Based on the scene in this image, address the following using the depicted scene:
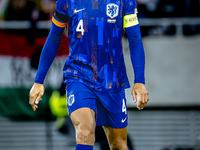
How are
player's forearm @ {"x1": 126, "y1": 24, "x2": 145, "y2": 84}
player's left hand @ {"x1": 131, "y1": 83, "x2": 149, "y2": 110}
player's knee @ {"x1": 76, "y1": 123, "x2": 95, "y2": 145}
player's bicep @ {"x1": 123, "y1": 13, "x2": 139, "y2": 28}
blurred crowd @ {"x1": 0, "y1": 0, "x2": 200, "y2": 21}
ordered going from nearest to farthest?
player's knee @ {"x1": 76, "y1": 123, "x2": 95, "y2": 145} < player's left hand @ {"x1": 131, "y1": 83, "x2": 149, "y2": 110} < player's forearm @ {"x1": 126, "y1": 24, "x2": 145, "y2": 84} < player's bicep @ {"x1": 123, "y1": 13, "x2": 139, "y2": 28} < blurred crowd @ {"x1": 0, "y1": 0, "x2": 200, "y2": 21}

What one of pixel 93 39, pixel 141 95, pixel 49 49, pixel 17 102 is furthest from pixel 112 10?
pixel 17 102

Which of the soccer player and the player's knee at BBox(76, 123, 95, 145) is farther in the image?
the soccer player

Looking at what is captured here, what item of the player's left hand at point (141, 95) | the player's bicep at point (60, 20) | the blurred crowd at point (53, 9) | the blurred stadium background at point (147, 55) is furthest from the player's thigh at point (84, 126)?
the blurred crowd at point (53, 9)

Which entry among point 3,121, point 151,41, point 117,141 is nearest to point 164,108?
point 151,41

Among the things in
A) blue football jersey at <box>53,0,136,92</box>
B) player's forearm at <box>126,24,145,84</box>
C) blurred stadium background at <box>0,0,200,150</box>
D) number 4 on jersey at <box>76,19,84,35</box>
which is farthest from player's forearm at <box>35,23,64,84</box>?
blurred stadium background at <box>0,0,200,150</box>

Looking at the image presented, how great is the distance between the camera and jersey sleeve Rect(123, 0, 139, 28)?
3.65 m

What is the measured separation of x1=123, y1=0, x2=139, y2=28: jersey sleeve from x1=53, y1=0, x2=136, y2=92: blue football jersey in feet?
0.21

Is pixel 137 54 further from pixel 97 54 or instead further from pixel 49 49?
pixel 49 49

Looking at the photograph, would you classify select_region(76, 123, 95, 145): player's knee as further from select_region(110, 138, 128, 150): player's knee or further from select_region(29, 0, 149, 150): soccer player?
select_region(110, 138, 128, 150): player's knee

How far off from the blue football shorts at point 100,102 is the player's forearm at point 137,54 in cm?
36

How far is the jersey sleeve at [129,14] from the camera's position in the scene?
3.65 metres

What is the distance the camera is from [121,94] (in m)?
3.77

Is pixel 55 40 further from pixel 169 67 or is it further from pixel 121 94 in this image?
pixel 169 67

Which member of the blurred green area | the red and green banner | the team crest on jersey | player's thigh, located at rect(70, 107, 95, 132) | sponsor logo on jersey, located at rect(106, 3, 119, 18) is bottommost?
the blurred green area
